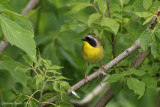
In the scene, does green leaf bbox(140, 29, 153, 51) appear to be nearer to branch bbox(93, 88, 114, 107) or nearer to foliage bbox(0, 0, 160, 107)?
foliage bbox(0, 0, 160, 107)

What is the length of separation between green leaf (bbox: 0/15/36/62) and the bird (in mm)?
2464

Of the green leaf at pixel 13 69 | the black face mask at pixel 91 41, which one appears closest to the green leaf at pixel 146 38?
the green leaf at pixel 13 69

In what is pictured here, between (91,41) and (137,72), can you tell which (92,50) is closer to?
(91,41)

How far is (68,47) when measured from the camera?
5754 millimetres

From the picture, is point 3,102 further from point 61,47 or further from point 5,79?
point 61,47

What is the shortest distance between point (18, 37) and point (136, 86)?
1658mm

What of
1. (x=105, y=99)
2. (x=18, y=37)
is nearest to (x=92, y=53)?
(x=105, y=99)

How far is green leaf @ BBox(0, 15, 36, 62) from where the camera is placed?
2.81m

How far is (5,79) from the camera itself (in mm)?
4832

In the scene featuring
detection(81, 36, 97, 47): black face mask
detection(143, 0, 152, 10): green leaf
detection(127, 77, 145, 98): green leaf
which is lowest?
detection(81, 36, 97, 47): black face mask

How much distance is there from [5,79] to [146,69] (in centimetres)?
199

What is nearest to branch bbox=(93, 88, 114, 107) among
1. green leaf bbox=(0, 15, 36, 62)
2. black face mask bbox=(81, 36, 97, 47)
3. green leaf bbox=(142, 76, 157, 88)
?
green leaf bbox=(142, 76, 157, 88)

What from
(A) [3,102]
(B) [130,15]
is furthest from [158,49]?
(A) [3,102]

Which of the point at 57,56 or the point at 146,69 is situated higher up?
the point at 146,69
